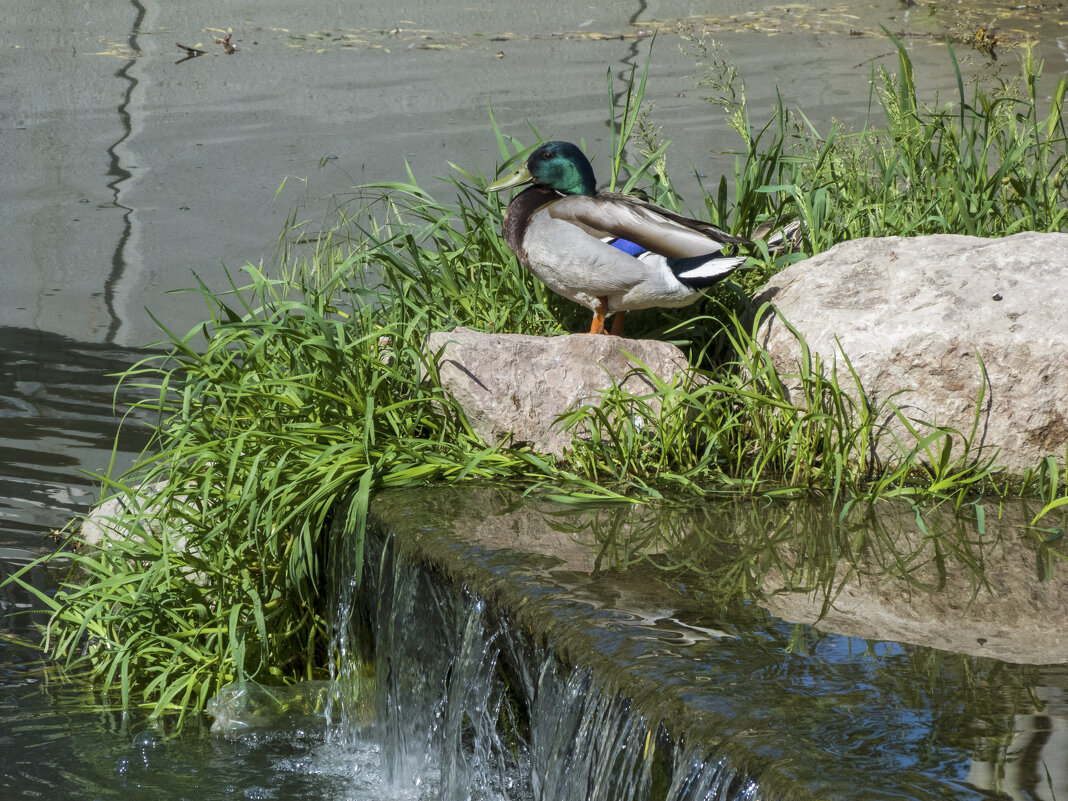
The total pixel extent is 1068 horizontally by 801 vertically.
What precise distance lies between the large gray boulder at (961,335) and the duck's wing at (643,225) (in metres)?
0.35

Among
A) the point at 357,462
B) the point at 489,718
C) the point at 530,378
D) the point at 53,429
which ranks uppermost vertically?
the point at 530,378

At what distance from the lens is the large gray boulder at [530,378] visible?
10.6 ft

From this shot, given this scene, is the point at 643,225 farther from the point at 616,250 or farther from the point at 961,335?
the point at 961,335

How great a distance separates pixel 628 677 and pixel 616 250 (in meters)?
1.50

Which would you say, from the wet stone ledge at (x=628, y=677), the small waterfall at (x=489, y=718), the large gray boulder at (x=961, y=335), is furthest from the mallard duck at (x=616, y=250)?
the small waterfall at (x=489, y=718)

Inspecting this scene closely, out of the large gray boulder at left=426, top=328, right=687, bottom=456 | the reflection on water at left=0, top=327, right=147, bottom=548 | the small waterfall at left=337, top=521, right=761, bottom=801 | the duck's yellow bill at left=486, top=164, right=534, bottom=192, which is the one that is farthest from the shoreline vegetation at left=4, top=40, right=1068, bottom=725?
the reflection on water at left=0, top=327, right=147, bottom=548

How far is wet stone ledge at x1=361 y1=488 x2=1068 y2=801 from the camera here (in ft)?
5.71

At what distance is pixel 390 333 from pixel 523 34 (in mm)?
8487

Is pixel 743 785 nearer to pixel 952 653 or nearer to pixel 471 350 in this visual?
pixel 952 653

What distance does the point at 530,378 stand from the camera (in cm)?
325

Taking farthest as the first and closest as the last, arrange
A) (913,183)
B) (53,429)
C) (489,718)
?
1. (53,429)
2. (913,183)
3. (489,718)

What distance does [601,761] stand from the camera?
6.79 feet

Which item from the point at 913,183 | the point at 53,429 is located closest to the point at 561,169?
the point at 913,183

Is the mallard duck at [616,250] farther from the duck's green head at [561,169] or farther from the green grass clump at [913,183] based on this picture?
the green grass clump at [913,183]
